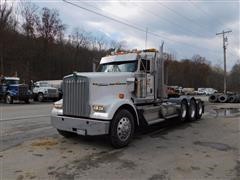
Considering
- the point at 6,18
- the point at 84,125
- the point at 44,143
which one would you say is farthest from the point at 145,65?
the point at 6,18

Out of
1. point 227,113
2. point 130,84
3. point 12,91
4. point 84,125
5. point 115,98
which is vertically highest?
point 130,84

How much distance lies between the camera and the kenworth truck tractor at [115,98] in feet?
24.3

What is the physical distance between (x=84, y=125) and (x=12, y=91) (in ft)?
69.4

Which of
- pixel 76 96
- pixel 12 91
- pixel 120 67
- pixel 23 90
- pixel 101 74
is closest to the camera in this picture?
pixel 76 96

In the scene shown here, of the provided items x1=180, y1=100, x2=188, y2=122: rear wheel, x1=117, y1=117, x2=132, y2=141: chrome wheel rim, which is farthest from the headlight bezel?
x1=180, y1=100, x2=188, y2=122: rear wheel

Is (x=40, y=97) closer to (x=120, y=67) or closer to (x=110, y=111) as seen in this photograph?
(x=120, y=67)

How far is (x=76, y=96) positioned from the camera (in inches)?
303

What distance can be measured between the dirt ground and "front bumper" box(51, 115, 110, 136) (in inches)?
18.2

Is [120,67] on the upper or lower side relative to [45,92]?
upper

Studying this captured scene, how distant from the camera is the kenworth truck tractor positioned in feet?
24.3

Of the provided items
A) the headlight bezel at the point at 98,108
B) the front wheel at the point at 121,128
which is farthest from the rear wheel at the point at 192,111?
the headlight bezel at the point at 98,108

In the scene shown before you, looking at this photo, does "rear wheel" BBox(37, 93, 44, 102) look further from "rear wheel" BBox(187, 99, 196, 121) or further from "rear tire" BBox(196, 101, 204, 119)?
"rear wheel" BBox(187, 99, 196, 121)

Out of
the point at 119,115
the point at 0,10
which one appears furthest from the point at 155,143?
the point at 0,10

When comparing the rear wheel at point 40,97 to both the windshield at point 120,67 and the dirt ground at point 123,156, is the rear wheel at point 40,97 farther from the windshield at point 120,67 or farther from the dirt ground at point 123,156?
the windshield at point 120,67
